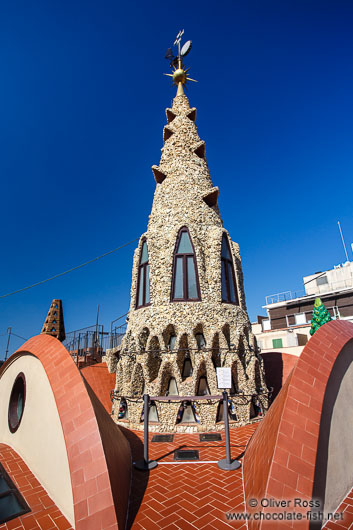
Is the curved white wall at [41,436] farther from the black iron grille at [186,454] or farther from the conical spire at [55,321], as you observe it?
the conical spire at [55,321]

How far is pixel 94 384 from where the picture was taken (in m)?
12.1

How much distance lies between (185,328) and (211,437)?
3451 millimetres

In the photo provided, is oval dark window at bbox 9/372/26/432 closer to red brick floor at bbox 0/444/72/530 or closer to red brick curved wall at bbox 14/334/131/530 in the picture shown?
red brick floor at bbox 0/444/72/530

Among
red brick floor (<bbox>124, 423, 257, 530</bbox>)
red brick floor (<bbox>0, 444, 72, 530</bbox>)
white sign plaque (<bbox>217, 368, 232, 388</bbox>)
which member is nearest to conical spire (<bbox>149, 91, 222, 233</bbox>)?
white sign plaque (<bbox>217, 368, 232, 388</bbox>)

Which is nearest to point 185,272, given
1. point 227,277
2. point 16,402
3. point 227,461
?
point 227,277

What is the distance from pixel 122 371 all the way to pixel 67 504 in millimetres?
6336

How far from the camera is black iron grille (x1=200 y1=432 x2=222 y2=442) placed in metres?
7.99

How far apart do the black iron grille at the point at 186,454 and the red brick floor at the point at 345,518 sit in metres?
3.09

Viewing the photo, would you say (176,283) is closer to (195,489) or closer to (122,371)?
(122,371)

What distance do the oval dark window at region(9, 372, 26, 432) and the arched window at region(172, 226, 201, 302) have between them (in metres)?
5.64

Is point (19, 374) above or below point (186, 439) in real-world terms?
above

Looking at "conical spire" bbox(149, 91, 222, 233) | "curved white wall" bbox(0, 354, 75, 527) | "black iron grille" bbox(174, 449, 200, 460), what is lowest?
"black iron grille" bbox(174, 449, 200, 460)

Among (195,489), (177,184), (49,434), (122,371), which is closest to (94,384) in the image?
(122,371)

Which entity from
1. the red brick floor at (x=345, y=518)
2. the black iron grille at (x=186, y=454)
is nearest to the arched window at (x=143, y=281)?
the black iron grille at (x=186, y=454)
